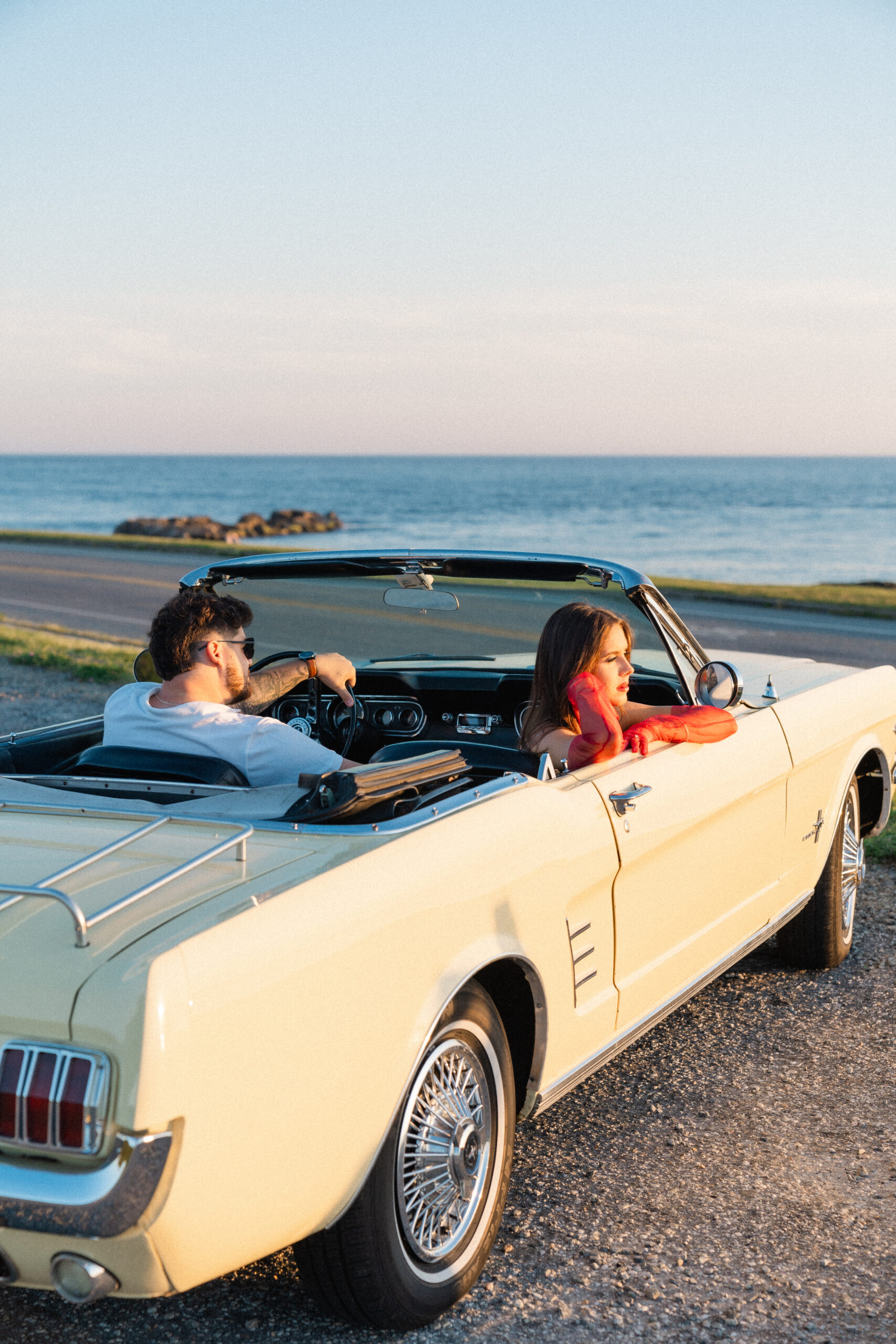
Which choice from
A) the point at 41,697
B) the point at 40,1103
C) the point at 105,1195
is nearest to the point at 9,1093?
the point at 40,1103

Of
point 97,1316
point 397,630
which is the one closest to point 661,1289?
point 97,1316

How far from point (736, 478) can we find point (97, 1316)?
151 metres

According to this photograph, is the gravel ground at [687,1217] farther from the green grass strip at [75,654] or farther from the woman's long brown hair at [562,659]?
the green grass strip at [75,654]

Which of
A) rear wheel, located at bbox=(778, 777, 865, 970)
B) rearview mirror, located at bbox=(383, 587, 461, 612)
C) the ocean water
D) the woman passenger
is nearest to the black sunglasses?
rearview mirror, located at bbox=(383, 587, 461, 612)

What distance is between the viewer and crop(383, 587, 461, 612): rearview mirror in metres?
4.50

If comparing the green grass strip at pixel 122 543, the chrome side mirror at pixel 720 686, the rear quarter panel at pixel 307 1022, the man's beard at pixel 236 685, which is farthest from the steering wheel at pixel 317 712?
the green grass strip at pixel 122 543

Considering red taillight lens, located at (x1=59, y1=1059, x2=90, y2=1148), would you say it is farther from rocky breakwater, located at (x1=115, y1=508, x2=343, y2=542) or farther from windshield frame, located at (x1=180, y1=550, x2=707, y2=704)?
rocky breakwater, located at (x1=115, y1=508, x2=343, y2=542)

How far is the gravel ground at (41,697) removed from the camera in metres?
10.1

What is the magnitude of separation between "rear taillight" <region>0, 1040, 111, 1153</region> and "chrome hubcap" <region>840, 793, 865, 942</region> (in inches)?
137

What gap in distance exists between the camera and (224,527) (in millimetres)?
56438

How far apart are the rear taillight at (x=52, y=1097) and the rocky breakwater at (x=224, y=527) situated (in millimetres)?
45749

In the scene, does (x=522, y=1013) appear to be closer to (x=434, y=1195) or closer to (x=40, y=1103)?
(x=434, y=1195)

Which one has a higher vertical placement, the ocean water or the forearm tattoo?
the forearm tattoo

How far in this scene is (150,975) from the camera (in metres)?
2.09
